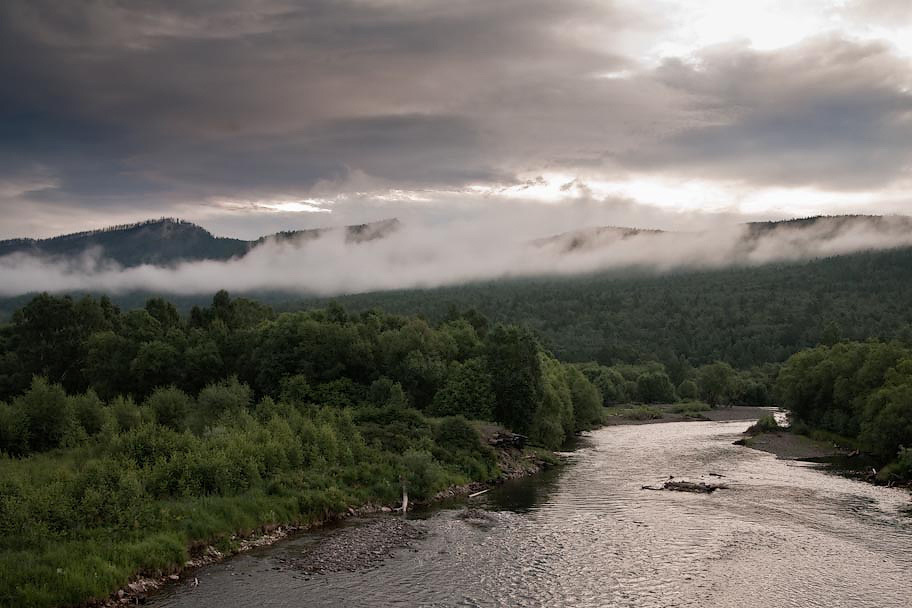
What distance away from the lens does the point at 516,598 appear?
109ft

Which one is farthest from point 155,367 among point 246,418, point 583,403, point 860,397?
point 860,397

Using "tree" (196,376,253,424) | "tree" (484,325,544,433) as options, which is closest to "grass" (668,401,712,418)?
"tree" (484,325,544,433)

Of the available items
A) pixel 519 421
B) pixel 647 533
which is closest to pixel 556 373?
pixel 519 421

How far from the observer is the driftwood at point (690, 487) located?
2383 inches

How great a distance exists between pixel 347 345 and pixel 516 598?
63317 millimetres

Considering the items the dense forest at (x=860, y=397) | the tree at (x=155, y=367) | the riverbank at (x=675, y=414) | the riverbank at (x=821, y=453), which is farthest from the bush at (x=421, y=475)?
the riverbank at (x=675, y=414)

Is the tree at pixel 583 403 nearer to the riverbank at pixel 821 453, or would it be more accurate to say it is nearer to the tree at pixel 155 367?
the riverbank at pixel 821 453

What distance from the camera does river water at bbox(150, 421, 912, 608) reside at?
3362cm

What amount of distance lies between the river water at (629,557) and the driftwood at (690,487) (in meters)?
0.97

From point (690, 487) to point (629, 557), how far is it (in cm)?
2372

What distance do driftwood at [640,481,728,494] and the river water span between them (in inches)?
38.2

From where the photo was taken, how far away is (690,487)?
201 ft

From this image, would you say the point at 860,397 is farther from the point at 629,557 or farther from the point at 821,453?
the point at 629,557

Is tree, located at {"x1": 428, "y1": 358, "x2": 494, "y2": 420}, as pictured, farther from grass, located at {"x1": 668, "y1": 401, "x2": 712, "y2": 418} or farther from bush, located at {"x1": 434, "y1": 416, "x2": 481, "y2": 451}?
grass, located at {"x1": 668, "y1": 401, "x2": 712, "y2": 418}
